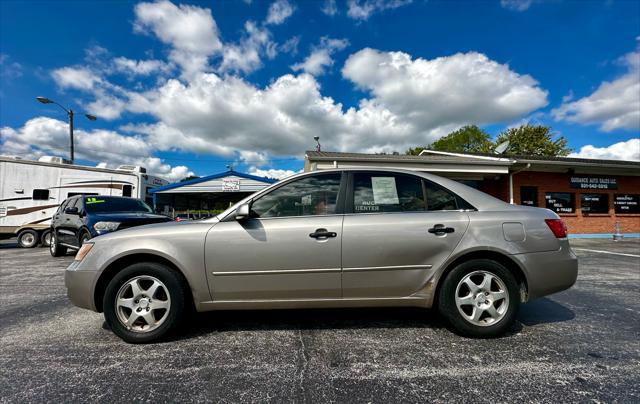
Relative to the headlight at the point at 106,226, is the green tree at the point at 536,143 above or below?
above

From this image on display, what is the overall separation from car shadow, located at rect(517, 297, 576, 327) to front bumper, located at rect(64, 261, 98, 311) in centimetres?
436

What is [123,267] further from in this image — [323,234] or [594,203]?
[594,203]

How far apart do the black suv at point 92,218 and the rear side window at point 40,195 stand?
3.11m

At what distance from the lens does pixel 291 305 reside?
2.76 meters

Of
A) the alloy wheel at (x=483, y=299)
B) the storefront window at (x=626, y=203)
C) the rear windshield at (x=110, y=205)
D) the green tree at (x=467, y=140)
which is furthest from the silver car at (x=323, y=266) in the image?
the green tree at (x=467, y=140)

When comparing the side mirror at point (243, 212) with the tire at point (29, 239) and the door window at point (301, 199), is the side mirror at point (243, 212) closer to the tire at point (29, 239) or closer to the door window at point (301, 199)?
the door window at point (301, 199)

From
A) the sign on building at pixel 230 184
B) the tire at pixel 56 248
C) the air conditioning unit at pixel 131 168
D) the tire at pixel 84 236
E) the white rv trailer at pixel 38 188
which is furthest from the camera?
the sign on building at pixel 230 184

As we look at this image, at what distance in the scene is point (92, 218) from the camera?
22.3ft

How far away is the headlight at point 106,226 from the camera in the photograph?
6.23 m

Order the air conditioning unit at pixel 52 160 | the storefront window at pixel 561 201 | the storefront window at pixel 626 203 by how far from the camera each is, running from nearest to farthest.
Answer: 1. the air conditioning unit at pixel 52 160
2. the storefront window at pixel 561 201
3. the storefront window at pixel 626 203

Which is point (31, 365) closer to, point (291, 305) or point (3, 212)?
point (291, 305)

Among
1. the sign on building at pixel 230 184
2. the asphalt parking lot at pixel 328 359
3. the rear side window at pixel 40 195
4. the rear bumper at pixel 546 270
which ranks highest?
the sign on building at pixel 230 184

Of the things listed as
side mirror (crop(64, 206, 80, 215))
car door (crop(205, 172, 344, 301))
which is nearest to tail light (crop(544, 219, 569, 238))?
car door (crop(205, 172, 344, 301))

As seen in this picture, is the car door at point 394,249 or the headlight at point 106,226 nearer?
the car door at point 394,249
